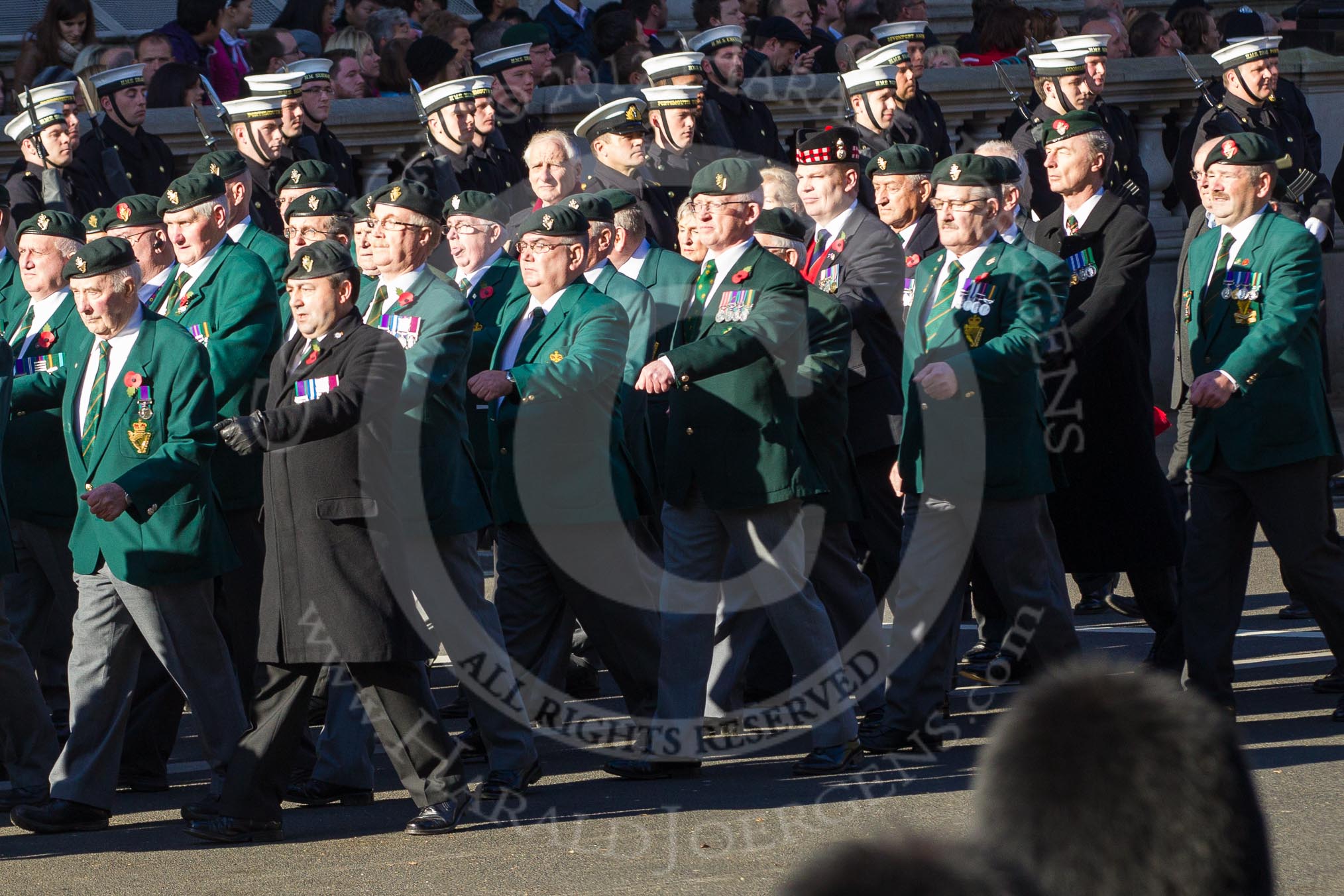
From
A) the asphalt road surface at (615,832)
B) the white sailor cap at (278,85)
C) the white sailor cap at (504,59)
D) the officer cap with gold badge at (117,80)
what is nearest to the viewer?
the asphalt road surface at (615,832)

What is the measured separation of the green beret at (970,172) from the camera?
647cm

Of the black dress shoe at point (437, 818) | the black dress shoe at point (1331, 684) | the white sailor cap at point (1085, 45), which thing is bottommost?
the black dress shoe at point (1331, 684)

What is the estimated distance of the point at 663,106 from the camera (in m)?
9.29

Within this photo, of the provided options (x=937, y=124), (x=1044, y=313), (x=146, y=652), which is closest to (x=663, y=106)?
(x=937, y=124)

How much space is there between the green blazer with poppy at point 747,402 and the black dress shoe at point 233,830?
160 cm

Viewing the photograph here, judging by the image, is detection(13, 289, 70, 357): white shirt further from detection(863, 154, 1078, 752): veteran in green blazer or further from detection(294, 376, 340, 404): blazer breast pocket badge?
detection(863, 154, 1078, 752): veteran in green blazer

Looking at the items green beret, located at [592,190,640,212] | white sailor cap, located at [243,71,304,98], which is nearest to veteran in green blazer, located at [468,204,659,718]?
green beret, located at [592,190,640,212]

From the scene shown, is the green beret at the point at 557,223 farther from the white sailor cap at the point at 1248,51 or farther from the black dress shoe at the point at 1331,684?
the white sailor cap at the point at 1248,51

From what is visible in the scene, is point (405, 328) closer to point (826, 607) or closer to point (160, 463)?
point (160, 463)

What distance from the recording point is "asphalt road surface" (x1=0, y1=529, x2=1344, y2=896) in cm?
514

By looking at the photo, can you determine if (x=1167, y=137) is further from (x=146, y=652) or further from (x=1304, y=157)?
(x=146, y=652)

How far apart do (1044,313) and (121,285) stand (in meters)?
2.73

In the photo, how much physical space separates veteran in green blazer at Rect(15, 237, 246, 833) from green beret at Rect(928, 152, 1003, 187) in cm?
234

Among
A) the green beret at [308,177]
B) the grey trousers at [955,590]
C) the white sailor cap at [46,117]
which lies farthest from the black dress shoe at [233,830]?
the white sailor cap at [46,117]
